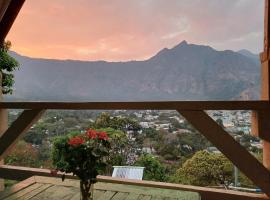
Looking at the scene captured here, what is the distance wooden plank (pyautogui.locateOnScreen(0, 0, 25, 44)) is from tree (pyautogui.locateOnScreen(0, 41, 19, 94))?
0.18m

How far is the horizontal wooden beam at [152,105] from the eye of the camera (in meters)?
2.34

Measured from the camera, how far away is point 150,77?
3408 mm

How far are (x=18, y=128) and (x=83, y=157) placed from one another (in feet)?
5.02

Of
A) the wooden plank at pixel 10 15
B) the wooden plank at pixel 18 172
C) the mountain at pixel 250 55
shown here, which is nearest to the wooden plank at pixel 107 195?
the wooden plank at pixel 18 172

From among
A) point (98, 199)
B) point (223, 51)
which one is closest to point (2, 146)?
point (98, 199)

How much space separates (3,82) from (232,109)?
238cm

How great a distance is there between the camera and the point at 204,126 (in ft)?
7.79

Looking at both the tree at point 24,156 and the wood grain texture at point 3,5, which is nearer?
the wood grain texture at point 3,5

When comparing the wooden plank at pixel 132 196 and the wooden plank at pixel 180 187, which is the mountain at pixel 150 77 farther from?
the wooden plank at pixel 132 196

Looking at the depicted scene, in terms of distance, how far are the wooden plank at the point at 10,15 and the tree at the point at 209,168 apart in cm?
227

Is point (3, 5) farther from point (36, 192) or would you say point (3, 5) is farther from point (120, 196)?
point (120, 196)

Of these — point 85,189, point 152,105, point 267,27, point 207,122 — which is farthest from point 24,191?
point 267,27

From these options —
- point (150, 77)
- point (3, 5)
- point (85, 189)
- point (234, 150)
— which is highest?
point (3, 5)

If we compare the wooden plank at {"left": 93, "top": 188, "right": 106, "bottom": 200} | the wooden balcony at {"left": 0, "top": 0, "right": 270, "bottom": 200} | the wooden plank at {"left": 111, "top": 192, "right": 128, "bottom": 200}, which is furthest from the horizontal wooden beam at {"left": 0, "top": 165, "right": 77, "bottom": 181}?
the wooden plank at {"left": 111, "top": 192, "right": 128, "bottom": 200}
